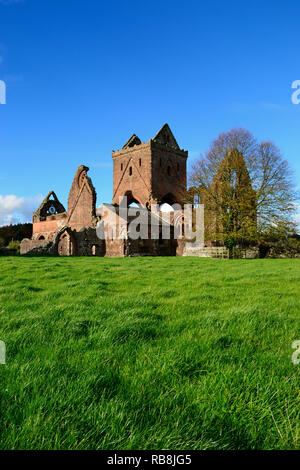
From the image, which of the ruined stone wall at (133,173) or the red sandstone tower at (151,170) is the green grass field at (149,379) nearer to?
the red sandstone tower at (151,170)

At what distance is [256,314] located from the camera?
4094 mm

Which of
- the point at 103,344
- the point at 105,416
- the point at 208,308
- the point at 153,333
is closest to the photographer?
the point at 105,416

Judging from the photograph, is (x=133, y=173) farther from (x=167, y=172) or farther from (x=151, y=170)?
(x=167, y=172)

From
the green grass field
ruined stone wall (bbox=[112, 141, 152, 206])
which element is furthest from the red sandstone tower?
the green grass field

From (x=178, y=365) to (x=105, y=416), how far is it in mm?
875

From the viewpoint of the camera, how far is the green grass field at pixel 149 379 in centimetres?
161

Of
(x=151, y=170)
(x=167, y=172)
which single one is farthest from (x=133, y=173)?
(x=167, y=172)

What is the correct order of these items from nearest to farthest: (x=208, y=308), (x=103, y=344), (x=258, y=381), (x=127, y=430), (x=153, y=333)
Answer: (x=127, y=430) → (x=258, y=381) → (x=103, y=344) → (x=153, y=333) → (x=208, y=308)

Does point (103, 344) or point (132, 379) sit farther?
point (103, 344)

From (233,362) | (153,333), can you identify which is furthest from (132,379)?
(153,333)

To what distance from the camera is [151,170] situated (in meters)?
39.5

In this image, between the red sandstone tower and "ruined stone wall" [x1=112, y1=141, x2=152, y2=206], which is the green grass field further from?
"ruined stone wall" [x1=112, y1=141, x2=152, y2=206]

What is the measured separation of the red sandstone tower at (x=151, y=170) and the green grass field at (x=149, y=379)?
35.1 m
